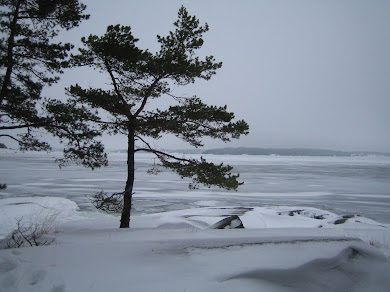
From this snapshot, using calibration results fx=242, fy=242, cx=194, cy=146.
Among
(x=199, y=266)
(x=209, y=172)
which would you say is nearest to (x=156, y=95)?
(x=209, y=172)

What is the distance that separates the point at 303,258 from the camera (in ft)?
11.5

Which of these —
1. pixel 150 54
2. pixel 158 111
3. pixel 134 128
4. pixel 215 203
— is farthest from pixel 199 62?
pixel 215 203

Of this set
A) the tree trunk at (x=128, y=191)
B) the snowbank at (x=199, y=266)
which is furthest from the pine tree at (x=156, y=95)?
the snowbank at (x=199, y=266)

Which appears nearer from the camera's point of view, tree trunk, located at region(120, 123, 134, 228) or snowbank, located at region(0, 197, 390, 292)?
snowbank, located at region(0, 197, 390, 292)

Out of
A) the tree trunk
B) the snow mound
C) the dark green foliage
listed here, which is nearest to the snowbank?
the dark green foliage

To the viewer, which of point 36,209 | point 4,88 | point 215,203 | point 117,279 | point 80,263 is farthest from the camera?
point 215,203

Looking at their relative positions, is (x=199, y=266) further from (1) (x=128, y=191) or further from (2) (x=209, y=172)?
(1) (x=128, y=191)

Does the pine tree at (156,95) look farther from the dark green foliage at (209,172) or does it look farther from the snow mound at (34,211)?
the snow mound at (34,211)

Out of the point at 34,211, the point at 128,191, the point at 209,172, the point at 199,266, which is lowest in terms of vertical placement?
the point at 34,211

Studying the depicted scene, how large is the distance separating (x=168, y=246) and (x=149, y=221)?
21.2ft

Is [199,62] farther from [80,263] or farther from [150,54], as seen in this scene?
[80,263]

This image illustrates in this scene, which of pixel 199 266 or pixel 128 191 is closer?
pixel 199 266

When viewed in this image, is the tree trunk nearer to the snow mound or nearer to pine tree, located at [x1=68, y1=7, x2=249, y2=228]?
pine tree, located at [x1=68, y1=7, x2=249, y2=228]

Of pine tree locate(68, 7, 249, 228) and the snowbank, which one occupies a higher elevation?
pine tree locate(68, 7, 249, 228)
